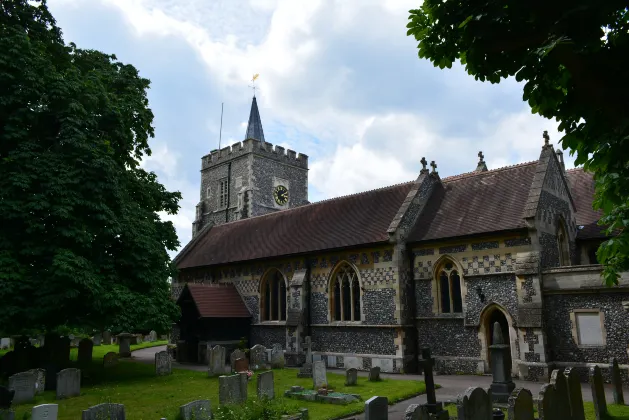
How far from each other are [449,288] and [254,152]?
20.5 meters

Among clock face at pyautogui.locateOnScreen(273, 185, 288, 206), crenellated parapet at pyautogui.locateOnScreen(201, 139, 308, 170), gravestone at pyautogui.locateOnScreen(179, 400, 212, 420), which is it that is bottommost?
gravestone at pyautogui.locateOnScreen(179, 400, 212, 420)

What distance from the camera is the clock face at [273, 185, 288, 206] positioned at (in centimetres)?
3391

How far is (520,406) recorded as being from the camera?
7.33 meters

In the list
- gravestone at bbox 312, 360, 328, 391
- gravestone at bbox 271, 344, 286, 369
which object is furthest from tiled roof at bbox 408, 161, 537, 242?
gravestone at bbox 271, 344, 286, 369

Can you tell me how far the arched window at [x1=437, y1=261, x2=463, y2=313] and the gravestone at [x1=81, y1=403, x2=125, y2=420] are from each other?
11234 mm

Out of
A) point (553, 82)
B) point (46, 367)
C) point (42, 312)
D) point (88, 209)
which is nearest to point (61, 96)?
point (88, 209)

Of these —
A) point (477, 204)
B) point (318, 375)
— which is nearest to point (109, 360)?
point (318, 375)

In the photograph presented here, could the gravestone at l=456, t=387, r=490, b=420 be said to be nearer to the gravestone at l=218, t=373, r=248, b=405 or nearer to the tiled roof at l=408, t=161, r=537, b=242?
the gravestone at l=218, t=373, r=248, b=405

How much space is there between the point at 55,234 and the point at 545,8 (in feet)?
42.9

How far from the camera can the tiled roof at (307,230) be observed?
18750mm

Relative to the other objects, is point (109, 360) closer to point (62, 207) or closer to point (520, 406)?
point (62, 207)

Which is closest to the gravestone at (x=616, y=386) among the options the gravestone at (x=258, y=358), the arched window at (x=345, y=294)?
the arched window at (x=345, y=294)

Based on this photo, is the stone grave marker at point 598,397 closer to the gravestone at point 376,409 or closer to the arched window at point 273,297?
the gravestone at point 376,409

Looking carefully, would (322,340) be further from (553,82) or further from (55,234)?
(553,82)
